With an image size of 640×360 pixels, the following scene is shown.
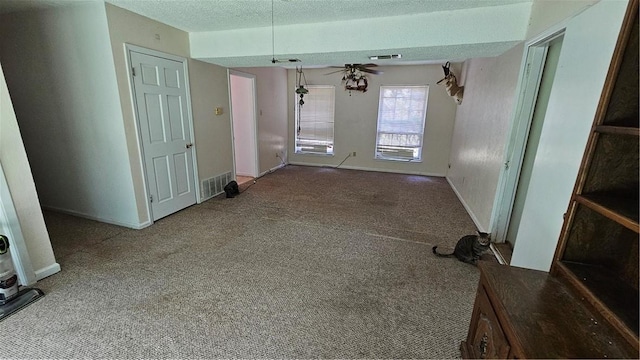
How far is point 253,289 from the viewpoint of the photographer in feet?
6.95

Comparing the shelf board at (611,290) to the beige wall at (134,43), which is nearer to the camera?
the shelf board at (611,290)

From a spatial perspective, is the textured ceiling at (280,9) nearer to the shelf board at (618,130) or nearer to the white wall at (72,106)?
the white wall at (72,106)

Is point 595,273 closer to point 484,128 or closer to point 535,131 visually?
point 535,131

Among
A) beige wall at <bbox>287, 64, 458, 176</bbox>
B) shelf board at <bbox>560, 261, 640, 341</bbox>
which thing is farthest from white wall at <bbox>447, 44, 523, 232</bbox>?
shelf board at <bbox>560, 261, 640, 341</bbox>

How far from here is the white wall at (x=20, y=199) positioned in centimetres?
192

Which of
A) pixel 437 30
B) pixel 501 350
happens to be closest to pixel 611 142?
pixel 501 350

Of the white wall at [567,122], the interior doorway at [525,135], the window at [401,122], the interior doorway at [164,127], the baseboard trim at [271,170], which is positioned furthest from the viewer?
the window at [401,122]

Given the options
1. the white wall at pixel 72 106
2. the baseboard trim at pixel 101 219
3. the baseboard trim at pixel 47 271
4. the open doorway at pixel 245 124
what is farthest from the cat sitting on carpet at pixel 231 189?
the baseboard trim at pixel 47 271

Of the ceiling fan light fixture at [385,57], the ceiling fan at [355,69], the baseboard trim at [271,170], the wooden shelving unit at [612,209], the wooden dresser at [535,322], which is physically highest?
the ceiling fan at [355,69]

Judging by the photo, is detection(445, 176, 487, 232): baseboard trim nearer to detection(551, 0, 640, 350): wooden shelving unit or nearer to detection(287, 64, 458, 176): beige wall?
detection(287, 64, 458, 176): beige wall

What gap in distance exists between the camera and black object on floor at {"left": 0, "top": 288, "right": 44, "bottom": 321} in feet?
5.95

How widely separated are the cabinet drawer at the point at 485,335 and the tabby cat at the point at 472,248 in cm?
114

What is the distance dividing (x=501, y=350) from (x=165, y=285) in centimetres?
222

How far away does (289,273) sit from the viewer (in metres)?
2.33
